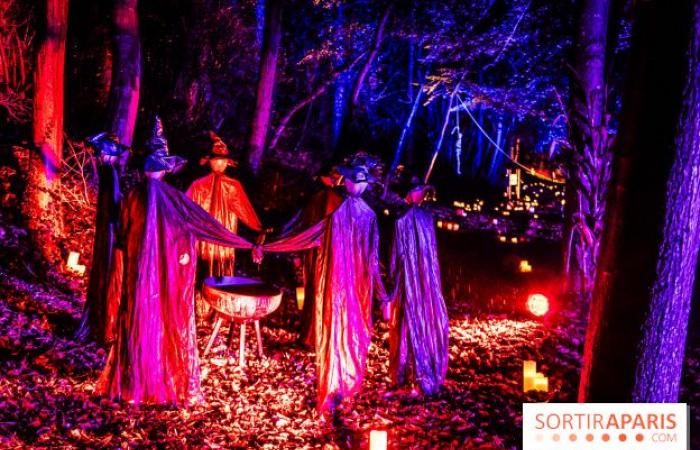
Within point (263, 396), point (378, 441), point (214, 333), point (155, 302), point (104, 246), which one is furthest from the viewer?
point (104, 246)

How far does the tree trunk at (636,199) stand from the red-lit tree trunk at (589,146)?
15.9 feet

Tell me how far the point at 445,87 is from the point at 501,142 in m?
14.5

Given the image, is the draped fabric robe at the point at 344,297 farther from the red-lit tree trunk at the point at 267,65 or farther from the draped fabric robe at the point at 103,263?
the red-lit tree trunk at the point at 267,65

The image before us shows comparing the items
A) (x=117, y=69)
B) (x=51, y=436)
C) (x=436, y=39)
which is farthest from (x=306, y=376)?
(x=436, y=39)

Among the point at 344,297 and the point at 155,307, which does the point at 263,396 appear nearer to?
the point at 344,297

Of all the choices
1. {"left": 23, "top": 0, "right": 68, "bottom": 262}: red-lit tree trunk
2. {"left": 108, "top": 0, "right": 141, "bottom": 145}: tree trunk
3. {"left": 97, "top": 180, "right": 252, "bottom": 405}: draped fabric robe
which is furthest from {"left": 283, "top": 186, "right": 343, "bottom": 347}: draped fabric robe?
{"left": 23, "top": 0, "right": 68, "bottom": 262}: red-lit tree trunk

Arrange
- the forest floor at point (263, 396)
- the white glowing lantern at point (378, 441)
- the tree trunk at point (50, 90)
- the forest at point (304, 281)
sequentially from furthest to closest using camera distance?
the tree trunk at point (50, 90) < the forest floor at point (263, 396) < the white glowing lantern at point (378, 441) < the forest at point (304, 281)

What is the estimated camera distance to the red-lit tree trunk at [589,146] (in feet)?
28.2

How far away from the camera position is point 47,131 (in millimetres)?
9102

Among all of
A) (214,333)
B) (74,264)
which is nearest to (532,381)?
(214,333)

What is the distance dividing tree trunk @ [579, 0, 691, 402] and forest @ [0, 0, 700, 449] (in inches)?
0.6

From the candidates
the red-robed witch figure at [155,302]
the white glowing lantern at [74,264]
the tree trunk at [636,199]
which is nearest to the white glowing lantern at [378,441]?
the tree trunk at [636,199]

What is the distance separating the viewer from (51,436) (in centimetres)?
461

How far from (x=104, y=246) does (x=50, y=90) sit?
12.8ft
